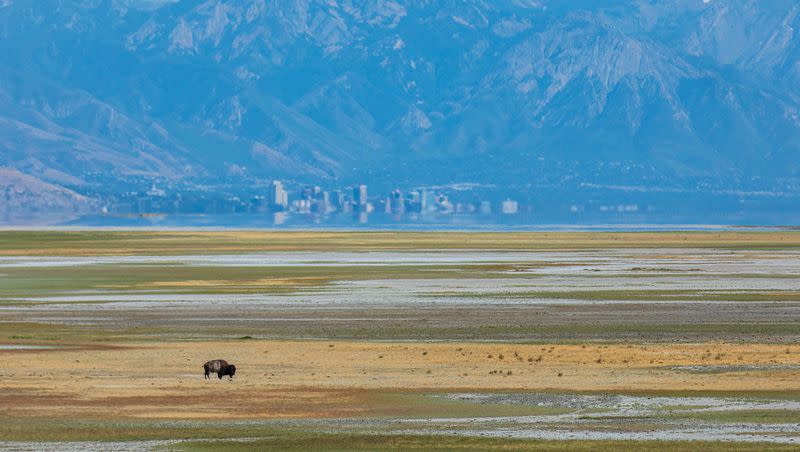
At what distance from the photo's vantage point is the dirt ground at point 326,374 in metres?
33.4

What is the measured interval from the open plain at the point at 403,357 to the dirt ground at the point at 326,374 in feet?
0.28

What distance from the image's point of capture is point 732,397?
3403 centimetres

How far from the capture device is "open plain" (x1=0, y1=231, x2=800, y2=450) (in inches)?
1173

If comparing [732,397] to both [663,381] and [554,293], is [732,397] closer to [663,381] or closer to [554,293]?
[663,381]

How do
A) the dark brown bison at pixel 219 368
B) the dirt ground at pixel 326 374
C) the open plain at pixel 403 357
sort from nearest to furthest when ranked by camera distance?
the open plain at pixel 403 357, the dirt ground at pixel 326 374, the dark brown bison at pixel 219 368

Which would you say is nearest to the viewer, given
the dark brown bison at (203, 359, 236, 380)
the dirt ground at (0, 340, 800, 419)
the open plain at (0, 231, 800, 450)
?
the open plain at (0, 231, 800, 450)

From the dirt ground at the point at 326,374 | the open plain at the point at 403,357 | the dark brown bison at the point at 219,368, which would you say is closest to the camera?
the open plain at the point at 403,357

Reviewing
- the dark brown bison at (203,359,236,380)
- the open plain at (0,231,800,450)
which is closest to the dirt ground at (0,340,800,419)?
the open plain at (0,231,800,450)

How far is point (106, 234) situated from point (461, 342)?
124 meters

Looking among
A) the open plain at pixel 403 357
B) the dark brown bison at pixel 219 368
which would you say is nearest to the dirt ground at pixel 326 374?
the open plain at pixel 403 357

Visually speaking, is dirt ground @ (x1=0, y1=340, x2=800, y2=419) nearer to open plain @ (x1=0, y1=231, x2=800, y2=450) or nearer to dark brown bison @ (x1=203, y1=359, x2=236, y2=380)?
open plain @ (x1=0, y1=231, x2=800, y2=450)

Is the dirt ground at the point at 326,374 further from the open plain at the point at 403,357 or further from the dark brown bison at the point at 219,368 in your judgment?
the dark brown bison at the point at 219,368

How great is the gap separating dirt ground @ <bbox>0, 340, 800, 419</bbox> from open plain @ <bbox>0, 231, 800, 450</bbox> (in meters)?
0.08

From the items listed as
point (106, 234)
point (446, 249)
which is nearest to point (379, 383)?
point (446, 249)
